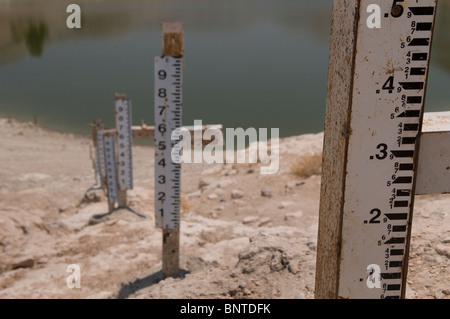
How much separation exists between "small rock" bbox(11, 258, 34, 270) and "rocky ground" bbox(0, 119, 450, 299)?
15 millimetres

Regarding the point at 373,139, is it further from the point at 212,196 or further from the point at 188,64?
the point at 188,64

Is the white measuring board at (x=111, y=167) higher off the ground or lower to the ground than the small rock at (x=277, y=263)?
lower

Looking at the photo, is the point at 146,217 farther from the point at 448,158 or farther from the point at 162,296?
the point at 448,158

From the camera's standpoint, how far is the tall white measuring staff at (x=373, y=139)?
1.25 meters

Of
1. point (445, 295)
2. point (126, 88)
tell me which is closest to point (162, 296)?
point (445, 295)

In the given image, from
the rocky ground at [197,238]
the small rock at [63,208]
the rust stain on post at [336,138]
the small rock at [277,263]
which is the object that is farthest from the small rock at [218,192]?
the rust stain on post at [336,138]

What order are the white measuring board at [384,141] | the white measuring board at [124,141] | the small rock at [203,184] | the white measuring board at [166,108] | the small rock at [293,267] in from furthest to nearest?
the small rock at [203,184], the white measuring board at [124,141], the white measuring board at [166,108], the small rock at [293,267], the white measuring board at [384,141]

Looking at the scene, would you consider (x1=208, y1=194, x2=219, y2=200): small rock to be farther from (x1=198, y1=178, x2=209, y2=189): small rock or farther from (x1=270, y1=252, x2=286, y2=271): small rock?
(x1=270, y1=252, x2=286, y2=271): small rock

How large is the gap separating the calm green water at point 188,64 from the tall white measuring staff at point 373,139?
11655mm

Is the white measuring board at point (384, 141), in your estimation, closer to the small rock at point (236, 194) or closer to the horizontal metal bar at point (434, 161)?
the horizontal metal bar at point (434, 161)

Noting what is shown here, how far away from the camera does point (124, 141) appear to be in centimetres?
730

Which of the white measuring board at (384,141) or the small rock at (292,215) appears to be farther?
the small rock at (292,215)
